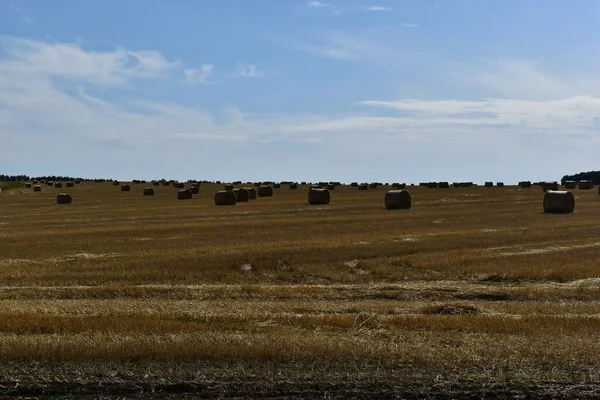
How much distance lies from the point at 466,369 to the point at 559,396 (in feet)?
4.00

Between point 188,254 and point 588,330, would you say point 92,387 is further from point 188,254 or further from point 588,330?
point 188,254

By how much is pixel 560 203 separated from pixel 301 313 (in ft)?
97.8

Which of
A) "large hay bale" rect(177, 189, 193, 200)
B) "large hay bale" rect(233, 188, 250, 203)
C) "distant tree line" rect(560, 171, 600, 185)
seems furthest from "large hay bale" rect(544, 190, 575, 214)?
"distant tree line" rect(560, 171, 600, 185)

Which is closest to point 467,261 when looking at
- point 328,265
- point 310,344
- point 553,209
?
point 328,265

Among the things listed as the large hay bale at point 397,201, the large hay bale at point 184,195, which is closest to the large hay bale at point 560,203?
the large hay bale at point 397,201

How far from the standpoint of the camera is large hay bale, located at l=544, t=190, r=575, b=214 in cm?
3903

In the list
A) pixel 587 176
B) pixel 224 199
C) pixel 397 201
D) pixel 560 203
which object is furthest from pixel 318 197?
pixel 587 176

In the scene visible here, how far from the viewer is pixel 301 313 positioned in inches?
498

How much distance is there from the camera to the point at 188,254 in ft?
71.7

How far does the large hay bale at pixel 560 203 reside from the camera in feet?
128

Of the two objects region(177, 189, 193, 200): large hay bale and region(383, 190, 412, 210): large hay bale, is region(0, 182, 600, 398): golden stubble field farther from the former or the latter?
region(177, 189, 193, 200): large hay bale

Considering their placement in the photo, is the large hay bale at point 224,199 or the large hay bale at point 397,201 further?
the large hay bale at point 224,199

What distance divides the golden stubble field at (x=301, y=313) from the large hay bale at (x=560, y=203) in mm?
11077

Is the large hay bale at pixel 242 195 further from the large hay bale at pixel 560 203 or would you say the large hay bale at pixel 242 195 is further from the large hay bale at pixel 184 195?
the large hay bale at pixel 560 203
